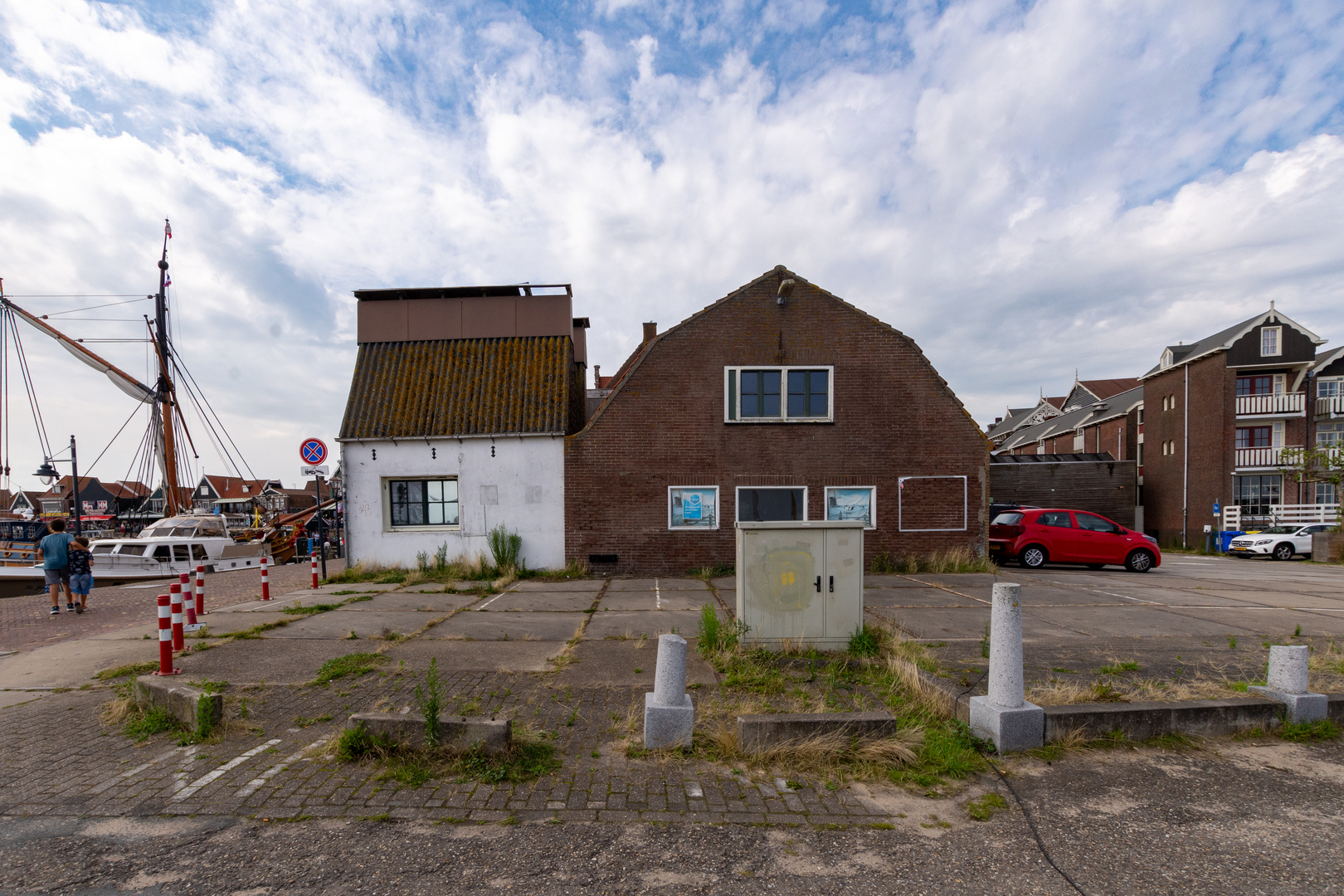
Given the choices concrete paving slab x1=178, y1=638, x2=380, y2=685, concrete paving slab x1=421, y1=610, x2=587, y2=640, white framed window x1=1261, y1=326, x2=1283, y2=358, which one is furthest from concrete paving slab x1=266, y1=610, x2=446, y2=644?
white framed window x1=1261, y1=326, x2=1283, y2=358

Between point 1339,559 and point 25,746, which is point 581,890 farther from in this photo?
point 1339,559

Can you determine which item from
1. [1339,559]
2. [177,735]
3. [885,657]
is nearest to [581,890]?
[177,735]

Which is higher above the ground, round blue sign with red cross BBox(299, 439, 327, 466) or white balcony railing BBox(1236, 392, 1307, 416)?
white balcony railing BBox(1236, 392, 1307, 416)

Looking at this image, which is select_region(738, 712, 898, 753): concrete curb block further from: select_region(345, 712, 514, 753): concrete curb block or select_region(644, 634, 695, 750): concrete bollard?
select_region(345, 712, 514, 753): concrete curb block

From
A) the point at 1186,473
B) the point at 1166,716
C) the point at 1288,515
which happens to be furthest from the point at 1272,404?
the point at 1166,716

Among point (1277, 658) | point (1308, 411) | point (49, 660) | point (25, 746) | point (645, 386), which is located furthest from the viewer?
point (1308, 411)

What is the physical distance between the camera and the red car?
15156 millimetres

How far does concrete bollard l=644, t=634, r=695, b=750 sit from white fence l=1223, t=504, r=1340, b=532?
34.5m

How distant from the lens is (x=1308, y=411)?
105ft

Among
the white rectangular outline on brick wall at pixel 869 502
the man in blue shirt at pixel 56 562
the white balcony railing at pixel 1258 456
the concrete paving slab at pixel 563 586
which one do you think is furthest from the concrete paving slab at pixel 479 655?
the white balcony railing at pixel 1258 456

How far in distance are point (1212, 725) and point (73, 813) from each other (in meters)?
7.74

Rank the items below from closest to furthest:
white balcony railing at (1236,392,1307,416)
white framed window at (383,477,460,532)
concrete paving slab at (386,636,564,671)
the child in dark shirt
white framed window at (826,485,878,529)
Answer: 1. concrete paving slab at (386,636,564,671)
2. the child in dark shirt
3. white framed window at (826,485,878,529)
4. white framed window at (383,477,460,532)
5. white balcony railing at (1236,392,1307,416)

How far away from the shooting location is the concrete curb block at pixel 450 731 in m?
3.95

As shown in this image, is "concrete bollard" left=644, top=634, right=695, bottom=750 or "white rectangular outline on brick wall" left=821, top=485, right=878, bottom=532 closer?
"concrete bollard" left=644, top=634, right=695, bottom=750
